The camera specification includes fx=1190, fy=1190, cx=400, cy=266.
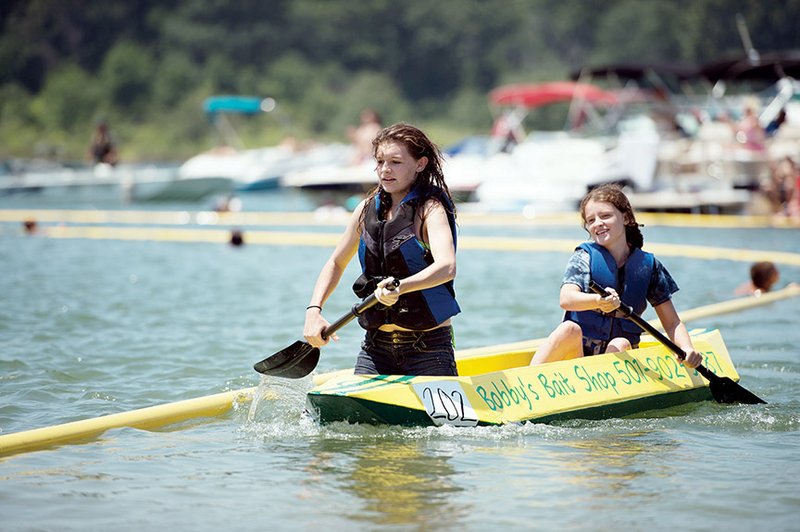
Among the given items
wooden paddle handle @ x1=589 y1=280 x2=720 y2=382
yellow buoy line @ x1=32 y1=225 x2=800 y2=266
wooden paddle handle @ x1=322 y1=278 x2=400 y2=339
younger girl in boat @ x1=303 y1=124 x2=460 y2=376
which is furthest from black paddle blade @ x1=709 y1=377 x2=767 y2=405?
yellow buoy line @ x1=32 y1=225 x2=800 y2=266

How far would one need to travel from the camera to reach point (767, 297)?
10.5 meters

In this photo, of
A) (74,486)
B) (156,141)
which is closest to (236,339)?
(74,486)

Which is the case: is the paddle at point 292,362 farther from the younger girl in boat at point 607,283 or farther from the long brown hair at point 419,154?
the younger girl in boat at point 607,283

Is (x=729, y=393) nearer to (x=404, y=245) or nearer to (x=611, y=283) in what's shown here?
(x=611, y=283)

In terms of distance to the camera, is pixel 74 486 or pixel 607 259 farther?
pixel 607 259

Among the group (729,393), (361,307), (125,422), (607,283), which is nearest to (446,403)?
(361,307)

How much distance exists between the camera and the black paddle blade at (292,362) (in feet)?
18.3

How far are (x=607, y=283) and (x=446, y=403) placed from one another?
1101 millimetres

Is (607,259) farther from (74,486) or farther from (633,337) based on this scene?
(74,486)

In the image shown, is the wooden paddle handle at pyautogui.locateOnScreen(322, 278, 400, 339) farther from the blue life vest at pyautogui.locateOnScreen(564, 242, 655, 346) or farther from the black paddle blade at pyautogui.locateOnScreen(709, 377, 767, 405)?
the black paddle blade at pyautogui.locateOnScreen(709, 377, 767, 405)

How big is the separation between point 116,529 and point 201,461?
96 cm

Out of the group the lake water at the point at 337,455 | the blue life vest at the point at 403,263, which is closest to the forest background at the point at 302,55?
the lake water at the point at 337,455

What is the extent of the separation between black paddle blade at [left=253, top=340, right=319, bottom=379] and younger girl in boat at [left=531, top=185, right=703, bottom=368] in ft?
3.90

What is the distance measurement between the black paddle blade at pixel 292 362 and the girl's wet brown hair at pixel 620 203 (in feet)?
4.99
